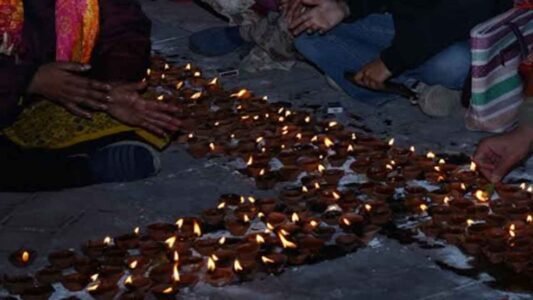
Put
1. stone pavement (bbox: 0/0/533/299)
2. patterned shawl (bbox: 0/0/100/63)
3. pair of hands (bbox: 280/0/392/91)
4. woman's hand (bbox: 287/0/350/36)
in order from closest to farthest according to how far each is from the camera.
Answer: stone pavement (bbox: 0/0/533/299), patterned shawl (bbox: 0/0/100/63), pair of hands (bbox: 280/0/392/91), woman's hand (bbox: 287/0/350/36)

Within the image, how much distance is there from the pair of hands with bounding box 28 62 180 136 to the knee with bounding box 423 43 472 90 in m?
2.17

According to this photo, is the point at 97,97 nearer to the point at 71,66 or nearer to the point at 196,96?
the point at 71,66

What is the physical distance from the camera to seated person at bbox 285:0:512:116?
25.1 feet

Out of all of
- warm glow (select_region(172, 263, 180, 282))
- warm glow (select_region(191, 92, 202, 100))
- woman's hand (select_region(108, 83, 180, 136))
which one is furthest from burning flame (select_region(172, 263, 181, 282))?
warm glow (select_region(191, 92, 202, 100))

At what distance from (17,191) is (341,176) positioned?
1.91 m

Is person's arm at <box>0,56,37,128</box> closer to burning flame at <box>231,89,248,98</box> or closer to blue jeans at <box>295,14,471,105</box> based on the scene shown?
burning flame at <box>231,89,248,98</box>

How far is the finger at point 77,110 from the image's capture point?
21.4ft

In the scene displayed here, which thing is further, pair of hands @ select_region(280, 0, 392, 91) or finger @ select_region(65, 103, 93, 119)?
pair of hands @ select_region(280, 0, 392, 91)

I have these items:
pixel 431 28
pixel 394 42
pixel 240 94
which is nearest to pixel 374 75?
pixel 394 42

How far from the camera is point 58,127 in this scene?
6.91 m

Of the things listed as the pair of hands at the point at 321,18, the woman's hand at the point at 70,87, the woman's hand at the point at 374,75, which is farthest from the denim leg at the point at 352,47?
the woman's hand at the point at 70,87

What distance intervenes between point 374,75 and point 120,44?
1.83 metres

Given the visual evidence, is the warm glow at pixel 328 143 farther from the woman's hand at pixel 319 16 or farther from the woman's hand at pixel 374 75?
the woman's hand at pixel 319 16

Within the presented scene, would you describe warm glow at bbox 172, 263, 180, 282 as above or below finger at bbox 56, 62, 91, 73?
below
